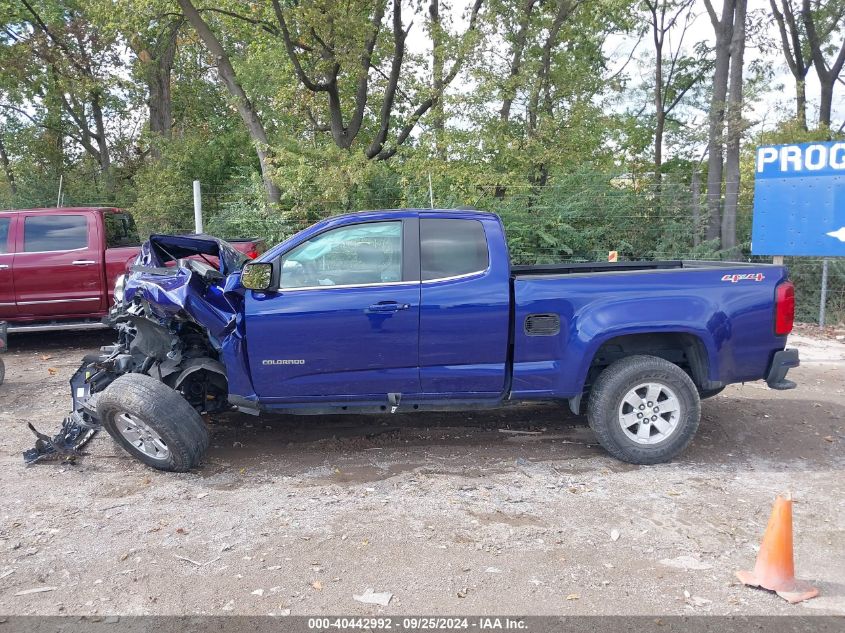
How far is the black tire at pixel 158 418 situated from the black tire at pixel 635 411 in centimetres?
298

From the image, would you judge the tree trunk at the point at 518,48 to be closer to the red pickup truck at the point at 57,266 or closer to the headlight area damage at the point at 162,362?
the red pickup truck at the point at 57,266

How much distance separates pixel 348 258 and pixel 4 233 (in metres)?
6.69

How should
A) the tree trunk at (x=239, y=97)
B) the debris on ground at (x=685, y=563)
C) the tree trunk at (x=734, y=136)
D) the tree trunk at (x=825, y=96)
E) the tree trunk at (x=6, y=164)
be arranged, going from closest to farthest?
the debris on ground at (x=685, y=563) < the tree trunk at (x=734, y=136) < the tree trunk at (x=239, y=97) < the tree trunk at (x=825, y=96) < the tree trunk at (x=6, y=164)

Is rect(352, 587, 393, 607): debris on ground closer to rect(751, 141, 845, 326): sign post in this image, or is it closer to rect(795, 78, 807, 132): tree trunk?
rect(751, 141, 845, 326): sign post

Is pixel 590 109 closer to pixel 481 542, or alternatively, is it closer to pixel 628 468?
pixel 628 468

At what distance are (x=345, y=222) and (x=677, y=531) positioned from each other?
10.2 ft

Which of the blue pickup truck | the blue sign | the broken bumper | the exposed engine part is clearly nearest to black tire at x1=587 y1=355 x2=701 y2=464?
the blue pickup truck

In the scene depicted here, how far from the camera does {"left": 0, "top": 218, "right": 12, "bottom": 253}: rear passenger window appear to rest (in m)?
9.09

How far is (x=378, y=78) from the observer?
56.1 ft

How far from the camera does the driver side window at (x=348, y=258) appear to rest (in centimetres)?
493

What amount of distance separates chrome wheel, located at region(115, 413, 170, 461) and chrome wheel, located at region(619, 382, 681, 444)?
3.41m

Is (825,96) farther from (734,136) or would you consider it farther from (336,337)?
(336,337)

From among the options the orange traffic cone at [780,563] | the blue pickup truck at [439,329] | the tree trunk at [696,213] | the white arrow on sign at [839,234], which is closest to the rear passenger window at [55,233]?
the blue pickup truck at [439,329]

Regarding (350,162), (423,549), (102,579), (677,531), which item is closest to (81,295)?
(350,162)
